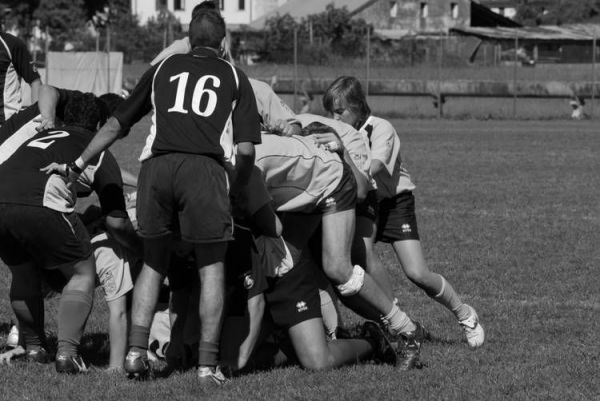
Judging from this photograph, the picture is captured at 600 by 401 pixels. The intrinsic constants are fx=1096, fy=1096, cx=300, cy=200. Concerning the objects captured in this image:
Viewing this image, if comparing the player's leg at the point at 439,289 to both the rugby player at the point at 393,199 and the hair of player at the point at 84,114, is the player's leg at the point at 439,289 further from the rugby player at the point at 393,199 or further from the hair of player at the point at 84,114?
the hair of player at the point at 84,114

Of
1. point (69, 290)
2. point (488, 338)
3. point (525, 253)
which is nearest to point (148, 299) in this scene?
point (69, 290)

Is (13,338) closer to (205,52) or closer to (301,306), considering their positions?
(301,306)

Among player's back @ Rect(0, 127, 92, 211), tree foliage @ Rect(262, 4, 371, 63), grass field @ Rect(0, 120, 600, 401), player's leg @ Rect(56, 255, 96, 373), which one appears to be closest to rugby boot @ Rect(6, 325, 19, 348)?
grass field @ Rect(0, 120, 600, 401)

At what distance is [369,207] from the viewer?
6676 mm

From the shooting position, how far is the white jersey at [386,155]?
21.9 feet

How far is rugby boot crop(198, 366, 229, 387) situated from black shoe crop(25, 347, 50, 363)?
1109mm

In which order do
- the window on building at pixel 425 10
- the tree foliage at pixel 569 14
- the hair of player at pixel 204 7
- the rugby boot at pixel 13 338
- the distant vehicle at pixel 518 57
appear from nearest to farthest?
the hair of player at pixel 204 7, the rugby boot at pixel 13 338, the distant vehicle at pixel 518 57, the window on building at pixel 425 10, the tree foliage at pixel 569 14

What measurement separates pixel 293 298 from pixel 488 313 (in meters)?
2.08

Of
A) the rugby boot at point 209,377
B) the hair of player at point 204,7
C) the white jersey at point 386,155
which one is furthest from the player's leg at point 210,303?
the white jersey at point 386,155

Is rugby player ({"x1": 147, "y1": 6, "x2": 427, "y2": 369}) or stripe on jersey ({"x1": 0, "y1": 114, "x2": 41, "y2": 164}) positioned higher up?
stripe on jersey ({"x1": 0, "y1": 114, "x2": 41, "y2": 164})

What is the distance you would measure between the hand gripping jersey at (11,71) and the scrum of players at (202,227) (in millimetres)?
2034

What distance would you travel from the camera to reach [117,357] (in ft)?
19.1

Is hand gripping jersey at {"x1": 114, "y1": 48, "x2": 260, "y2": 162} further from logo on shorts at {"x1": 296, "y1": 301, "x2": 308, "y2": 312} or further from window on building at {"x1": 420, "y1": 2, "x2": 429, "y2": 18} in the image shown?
window on building at {"x1": 420, "y1": 2, "x2": 429, "y2": 18}

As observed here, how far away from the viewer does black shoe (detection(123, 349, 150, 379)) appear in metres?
5.29
